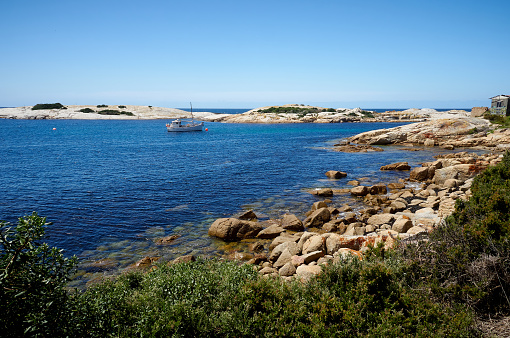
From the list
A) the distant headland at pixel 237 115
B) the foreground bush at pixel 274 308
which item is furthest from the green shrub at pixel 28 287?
the distant headland at pixel 237 115

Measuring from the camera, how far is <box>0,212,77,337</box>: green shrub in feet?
15.1

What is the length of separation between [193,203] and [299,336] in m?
17.1

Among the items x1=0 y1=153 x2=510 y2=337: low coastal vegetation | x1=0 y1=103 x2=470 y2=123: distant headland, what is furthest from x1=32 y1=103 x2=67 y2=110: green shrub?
x1=0 y1=153 x2=510 y2=337: low coastal vegetation

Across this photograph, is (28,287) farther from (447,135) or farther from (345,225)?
(447,135)

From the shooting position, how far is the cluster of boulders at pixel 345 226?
1188 centimetres

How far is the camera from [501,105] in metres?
56.7

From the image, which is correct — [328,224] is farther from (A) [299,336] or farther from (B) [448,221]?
(A) [299,336]

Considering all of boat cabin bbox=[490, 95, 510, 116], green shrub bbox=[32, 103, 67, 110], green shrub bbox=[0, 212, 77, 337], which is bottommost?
green shrub bbox=[0, 212, 77, 337]

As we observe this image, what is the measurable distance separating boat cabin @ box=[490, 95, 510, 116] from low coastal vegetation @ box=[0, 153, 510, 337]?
61.4m

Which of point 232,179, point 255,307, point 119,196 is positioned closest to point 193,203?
point 119,196

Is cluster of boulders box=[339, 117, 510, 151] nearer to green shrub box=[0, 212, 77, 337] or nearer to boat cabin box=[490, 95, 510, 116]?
boat cabin box=[490, 95, 510, 116]

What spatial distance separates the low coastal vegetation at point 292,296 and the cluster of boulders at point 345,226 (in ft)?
4.89

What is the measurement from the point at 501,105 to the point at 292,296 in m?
67.6

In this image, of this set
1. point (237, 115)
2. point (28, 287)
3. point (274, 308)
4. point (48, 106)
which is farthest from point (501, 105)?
point (48, 106)
